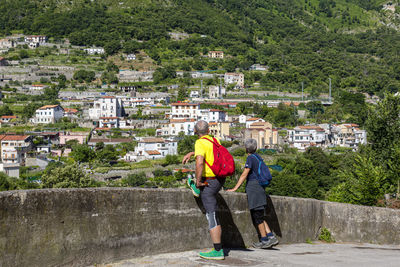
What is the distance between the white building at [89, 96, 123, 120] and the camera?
261ft

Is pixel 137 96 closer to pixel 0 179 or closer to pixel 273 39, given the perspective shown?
pixel 0 179

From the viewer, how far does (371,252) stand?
260 inches

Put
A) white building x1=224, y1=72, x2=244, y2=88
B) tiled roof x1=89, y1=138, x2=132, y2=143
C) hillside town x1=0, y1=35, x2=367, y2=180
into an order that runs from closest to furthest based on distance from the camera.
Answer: hillside town x1=0, y1=35, x2=367, y2=180 < tiled roof x1=89, y1=138, x2=132, y2=143 < white building x1=224, y1=72, x2=244, y2=88

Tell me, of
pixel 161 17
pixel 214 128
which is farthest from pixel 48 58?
pixel 214 128

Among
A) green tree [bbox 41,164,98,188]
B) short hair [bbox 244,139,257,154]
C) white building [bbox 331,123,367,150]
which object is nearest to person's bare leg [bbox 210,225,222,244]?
short hair [bbox 244,139,257,154]

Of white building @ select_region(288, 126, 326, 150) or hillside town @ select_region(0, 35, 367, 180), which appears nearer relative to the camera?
hillside town @ select_region(0, 35, 367, 180)

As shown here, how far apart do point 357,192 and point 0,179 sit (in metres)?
37.0

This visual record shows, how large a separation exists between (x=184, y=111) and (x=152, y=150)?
18.2 m

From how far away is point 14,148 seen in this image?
60250 millimetres

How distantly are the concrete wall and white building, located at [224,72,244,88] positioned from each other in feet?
320

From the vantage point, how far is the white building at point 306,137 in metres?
68.4

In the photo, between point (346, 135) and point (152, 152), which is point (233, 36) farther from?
point (152, 152)

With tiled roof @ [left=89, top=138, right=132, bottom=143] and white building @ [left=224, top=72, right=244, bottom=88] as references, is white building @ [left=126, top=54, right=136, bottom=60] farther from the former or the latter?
tiled roof @ [left=89, top=138, right=132, bottom=143]

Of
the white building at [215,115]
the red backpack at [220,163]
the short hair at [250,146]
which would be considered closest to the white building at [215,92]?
the white building at [215,115]
